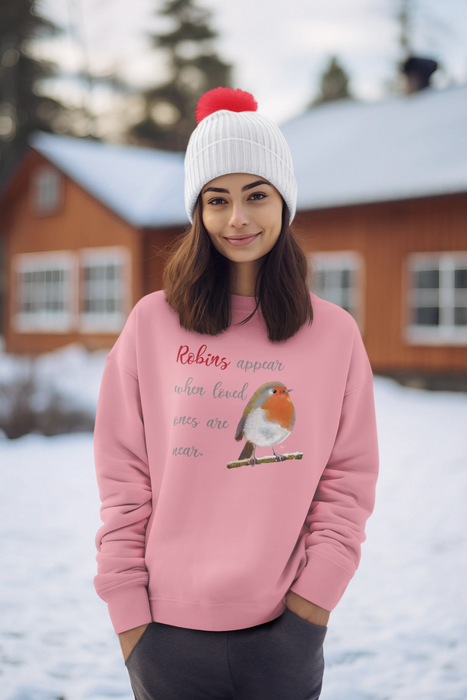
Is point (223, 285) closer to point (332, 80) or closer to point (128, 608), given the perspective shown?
point (128, 608)

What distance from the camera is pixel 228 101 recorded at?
1.66 meters

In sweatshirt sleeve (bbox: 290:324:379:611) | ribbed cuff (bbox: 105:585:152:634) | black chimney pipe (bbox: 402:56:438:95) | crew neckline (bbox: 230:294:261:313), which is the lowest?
ribbed cuff (bbox: 105:585:152:634)

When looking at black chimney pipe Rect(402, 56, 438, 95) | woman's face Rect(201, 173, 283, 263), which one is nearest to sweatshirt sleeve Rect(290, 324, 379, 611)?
woman's face Rect(201, 173, 283, 263)

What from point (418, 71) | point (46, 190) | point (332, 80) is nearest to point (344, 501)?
point (418, 71)

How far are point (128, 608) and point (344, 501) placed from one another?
0.56 m

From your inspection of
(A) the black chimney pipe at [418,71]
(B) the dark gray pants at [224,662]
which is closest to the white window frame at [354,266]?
(A) the black chimney pipe at [418,71]

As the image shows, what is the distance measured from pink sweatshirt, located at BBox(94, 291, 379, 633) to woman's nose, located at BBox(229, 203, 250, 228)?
0.64 ft

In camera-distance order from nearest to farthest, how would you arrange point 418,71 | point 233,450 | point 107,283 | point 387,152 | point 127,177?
point 233,450
point 387,152
point 418,71
point 107,283
point 127,177

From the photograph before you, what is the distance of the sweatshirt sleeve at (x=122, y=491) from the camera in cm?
142

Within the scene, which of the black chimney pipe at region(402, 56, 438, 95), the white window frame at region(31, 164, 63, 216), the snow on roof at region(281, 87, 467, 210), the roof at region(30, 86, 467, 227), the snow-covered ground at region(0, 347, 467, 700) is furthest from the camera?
the white window frame at region(31, 164, 63, 216)

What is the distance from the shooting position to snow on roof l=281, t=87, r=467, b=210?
10.6m

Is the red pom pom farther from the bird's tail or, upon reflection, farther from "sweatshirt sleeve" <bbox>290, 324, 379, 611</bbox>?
the bird's tail

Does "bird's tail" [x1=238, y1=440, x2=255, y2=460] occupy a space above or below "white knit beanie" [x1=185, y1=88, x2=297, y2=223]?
below

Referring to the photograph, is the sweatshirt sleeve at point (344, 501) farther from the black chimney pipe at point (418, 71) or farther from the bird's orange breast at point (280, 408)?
the black chimney pipe at point (418, 71)
